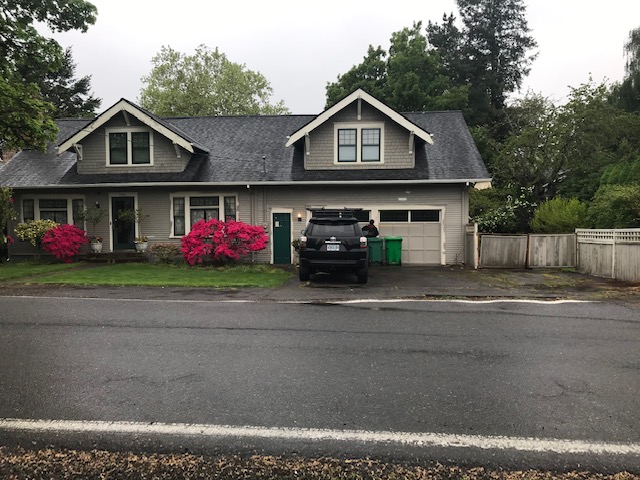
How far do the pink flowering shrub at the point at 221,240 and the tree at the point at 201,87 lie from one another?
3031cm

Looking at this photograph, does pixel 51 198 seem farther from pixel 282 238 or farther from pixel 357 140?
pixel 357 140

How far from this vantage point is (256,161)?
19312 millimetres

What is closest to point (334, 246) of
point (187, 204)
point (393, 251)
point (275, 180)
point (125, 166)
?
point (393, 251)

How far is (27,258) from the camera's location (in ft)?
62.2

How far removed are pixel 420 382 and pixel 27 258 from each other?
1992 centimetres

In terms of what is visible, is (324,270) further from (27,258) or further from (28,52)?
(27,258)

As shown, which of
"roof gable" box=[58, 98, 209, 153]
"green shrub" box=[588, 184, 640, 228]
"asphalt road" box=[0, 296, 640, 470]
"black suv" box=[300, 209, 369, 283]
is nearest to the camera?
"asphalt road" box=[0, 296, 640, 470]

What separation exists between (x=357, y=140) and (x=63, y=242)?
12488 mm

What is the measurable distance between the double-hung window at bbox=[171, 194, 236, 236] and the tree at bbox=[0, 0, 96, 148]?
5542 millimetres

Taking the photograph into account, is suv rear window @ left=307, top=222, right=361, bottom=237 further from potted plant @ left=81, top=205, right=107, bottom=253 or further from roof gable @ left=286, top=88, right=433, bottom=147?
potted plant @ left=81, top=205, right=107, bottom=253

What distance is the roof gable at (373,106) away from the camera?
17562mm

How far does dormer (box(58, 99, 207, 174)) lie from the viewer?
736 inches

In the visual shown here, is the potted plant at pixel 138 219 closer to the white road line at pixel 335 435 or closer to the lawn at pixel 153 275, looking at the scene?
the lawn at pixel 153 275

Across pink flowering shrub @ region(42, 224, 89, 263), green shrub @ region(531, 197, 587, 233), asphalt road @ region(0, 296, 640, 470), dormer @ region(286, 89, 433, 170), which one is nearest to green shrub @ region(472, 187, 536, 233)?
green shrub @ region(531, 197, 587, 233)
